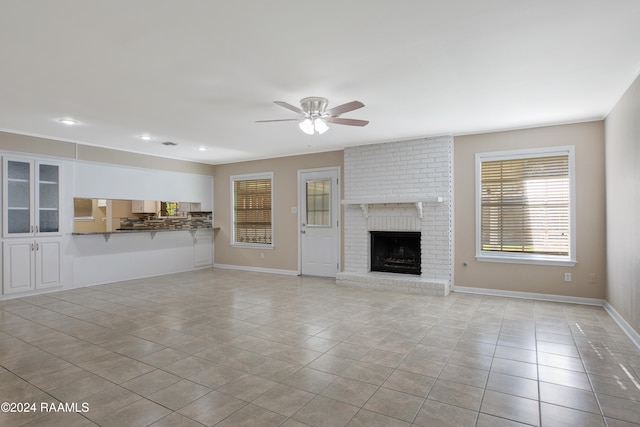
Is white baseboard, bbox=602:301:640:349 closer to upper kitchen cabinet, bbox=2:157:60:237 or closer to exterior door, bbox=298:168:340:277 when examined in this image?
exterior door, bbox=298:168:340:277

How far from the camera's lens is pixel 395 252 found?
6.42 metres

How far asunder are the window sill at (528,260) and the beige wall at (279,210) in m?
3.02

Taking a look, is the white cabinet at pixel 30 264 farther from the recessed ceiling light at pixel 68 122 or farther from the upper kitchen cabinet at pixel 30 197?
the recessed ceiling light at pixel 68 122

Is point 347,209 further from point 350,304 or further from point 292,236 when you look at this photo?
point 350,304

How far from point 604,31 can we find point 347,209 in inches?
179

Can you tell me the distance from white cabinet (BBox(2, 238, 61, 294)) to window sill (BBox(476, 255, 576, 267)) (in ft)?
22.0

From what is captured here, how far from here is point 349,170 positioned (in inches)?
260

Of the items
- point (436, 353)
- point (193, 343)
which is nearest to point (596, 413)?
point (436, 353)

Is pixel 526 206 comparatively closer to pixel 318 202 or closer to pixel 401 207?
pixel 401 207

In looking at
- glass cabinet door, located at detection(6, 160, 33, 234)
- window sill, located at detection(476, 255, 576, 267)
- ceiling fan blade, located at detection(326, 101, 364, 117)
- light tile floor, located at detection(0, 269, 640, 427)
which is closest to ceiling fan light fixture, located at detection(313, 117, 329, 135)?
ceiling fan blade, located at detection(326, 101, 364, 117)

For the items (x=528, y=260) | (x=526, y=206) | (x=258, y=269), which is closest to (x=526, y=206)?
(x=526, y=206)

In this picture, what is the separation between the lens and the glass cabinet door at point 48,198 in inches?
223

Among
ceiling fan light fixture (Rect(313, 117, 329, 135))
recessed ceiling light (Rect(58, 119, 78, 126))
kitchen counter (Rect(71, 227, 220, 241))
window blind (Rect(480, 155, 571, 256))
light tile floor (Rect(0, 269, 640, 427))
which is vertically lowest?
light tile floor (Rect(0, 269, 640, 427))

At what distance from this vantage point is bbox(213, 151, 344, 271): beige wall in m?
7.29
